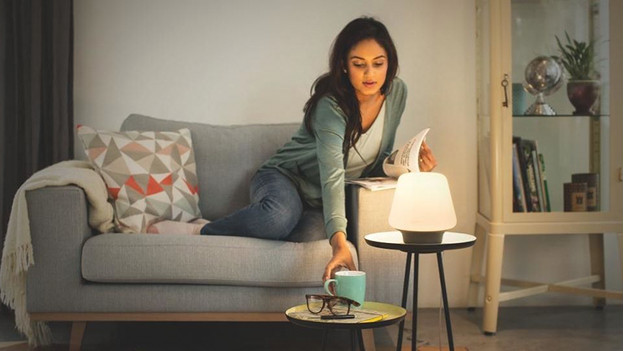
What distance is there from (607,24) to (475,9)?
589 mm

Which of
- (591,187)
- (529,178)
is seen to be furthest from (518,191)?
(591,187)

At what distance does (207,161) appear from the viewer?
130 inches

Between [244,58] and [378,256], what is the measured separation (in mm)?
1264

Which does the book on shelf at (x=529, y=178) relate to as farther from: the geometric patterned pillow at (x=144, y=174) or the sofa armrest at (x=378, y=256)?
the geometric patterned pillow at (x=144, y=174)

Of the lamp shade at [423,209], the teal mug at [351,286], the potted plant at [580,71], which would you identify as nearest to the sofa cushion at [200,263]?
the lamp shade at [423,209]

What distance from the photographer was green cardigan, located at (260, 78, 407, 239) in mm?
2496

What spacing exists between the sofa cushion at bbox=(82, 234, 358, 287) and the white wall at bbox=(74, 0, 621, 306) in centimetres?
104

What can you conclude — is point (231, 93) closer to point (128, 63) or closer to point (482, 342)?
point (128, 63)

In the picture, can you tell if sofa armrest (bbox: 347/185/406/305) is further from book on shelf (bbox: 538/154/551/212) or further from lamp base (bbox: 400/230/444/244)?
book on shelf (bbox: 538/154/551/212)

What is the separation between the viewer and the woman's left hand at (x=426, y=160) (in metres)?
2.77

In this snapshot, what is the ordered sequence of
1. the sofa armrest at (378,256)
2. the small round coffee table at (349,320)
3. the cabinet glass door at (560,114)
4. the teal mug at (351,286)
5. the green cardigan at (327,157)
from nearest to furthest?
the small round coffee table at (349,320) < the teal mug at (351,286) < the green cardigan at (327,157) < the sofa armrest at (378,256) < the cabinet glass door at (560,114)

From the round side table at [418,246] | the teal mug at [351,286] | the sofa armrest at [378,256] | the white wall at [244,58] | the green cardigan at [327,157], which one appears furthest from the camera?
the white wall at [244,58]

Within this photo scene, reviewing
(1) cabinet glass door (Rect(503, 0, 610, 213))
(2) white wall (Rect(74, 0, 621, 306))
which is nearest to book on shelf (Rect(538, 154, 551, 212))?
(1) cabinet glass door (Rect(503, 0, 610, 213))

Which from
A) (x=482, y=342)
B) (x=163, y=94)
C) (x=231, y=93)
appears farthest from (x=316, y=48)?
(x=482, y=342)
